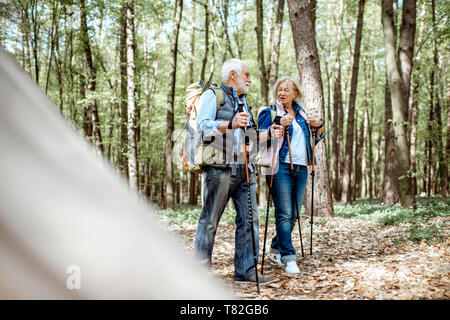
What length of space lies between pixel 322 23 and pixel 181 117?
1238 cm

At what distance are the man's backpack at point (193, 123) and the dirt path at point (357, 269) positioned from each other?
1492 mm

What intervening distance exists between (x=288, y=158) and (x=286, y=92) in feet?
3.10

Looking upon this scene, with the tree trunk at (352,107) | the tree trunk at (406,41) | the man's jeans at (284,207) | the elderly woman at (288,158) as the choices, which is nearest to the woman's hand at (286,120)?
the elderly woman at (288,158)

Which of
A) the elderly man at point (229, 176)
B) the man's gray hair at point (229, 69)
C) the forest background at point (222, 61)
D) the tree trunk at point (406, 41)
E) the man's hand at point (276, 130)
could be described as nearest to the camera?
the elderly man at point (229, 176)

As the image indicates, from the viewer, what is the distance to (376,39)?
24078 millimetres

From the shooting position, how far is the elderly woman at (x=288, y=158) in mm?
Result: 4766

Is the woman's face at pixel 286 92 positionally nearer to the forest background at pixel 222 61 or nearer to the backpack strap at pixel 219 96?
the backpack strap at pixel 219 96

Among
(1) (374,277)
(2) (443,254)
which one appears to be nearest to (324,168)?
(2) (443,254)

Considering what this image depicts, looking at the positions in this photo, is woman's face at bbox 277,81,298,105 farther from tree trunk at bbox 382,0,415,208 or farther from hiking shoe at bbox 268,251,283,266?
tree trunk at bbox 382,0,415,208

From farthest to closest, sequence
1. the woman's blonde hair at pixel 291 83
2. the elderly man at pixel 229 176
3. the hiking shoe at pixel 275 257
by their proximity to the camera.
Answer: the hiking shoe at pixel 275 257 < the woman's blonde hair at pixel 291 83 < the elderly man at pixel 229 176

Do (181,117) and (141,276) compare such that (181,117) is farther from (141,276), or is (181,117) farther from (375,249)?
(141,276)

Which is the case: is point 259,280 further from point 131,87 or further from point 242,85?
point 131,87

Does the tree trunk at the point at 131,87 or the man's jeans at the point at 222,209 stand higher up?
the tree trunk at the point at 131,87

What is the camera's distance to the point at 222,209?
4.15 m
